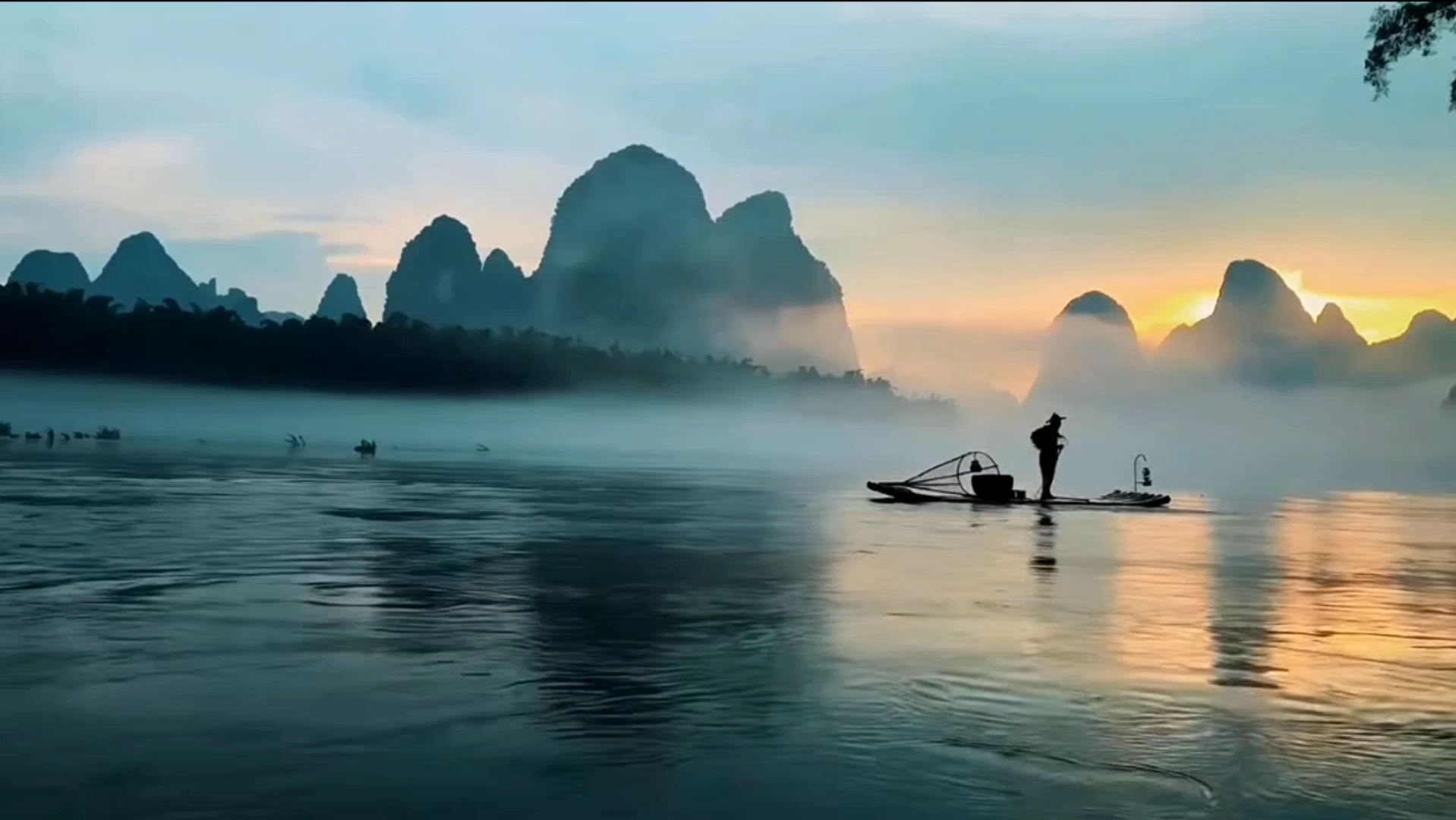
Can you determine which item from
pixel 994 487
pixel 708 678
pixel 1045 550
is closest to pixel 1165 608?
pixel 708 678

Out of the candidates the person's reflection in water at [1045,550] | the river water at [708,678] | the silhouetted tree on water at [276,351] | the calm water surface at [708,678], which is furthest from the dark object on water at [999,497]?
the silhouetted tree on water at [276,351]

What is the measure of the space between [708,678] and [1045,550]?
12078 millimetres

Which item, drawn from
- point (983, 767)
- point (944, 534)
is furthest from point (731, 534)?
point (983, 767)

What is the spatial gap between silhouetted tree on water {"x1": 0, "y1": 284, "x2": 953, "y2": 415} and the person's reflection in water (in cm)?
14491

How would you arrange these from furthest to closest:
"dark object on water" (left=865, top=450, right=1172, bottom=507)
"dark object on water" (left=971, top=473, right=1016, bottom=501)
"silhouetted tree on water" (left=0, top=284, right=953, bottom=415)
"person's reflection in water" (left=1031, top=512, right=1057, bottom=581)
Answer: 1. "silhouetted tree on water" (left=0, top=284, right=953, bottom=415)
2. "dark object on water" (left=971, top=473, right=1016, bottom=501)
3. "dark object on water" (left=865, top=450, right=1172, bottom=507)
4. "person's reflection in water" (left=1031, top=512, right=1057, bottom=581)

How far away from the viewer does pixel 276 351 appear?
167 metres

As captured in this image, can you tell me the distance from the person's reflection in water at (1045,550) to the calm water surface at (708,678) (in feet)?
0.61

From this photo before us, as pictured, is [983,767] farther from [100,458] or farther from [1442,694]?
[100,458]

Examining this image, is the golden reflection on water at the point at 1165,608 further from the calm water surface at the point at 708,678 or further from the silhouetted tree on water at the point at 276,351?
the silhouetted tree on water at the point at 276,351

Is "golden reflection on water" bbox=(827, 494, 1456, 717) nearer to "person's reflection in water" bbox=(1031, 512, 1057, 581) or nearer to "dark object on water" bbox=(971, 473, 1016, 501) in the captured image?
"person's reflection in water" bbox=(1031, 512, 1057, 581)

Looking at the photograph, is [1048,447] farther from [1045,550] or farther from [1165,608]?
[1165,608]

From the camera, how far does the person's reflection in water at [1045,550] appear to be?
54.7 ft

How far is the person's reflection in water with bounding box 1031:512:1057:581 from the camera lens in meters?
16.7

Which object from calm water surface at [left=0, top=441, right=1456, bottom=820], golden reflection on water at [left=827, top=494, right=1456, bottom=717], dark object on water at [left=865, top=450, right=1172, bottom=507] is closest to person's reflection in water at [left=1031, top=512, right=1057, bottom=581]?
golden reflection on water at [left=827, top=494, right=1456, bottom=717]
